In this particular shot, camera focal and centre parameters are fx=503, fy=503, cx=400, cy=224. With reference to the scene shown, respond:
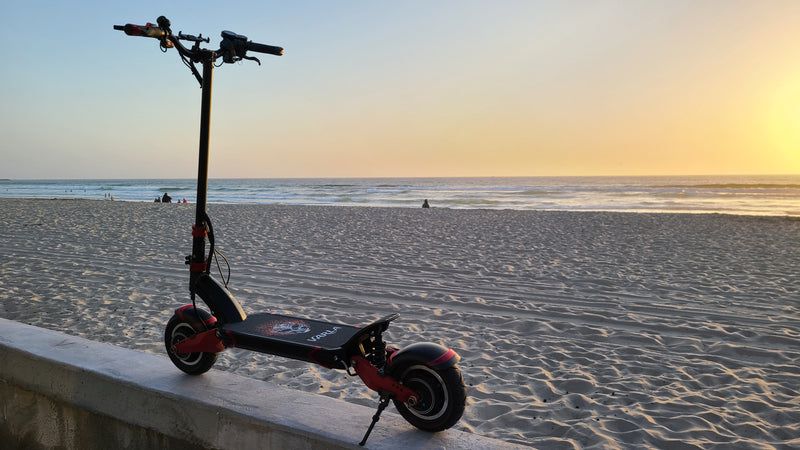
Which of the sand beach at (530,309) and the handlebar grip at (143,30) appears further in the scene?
the sand beach at (530,309)

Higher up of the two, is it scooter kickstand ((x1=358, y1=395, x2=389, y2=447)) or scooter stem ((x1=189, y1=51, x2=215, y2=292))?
scooter stem ((x1=189, y1=51, x2=215, y2=292))

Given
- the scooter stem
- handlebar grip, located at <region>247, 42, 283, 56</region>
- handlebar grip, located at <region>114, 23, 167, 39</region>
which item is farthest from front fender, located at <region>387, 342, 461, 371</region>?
handlebar grip, located at <region>114, 23, 167, 39</region>

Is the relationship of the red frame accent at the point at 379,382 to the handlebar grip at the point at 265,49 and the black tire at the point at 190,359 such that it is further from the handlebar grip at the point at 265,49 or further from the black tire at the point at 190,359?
the handlebar grip at the point at 265,49

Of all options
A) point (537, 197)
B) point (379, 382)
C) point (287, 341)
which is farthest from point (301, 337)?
point (537, 197)

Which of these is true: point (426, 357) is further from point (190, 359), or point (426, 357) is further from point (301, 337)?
point (190, 359)

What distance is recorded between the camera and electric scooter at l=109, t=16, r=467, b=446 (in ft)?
7.25

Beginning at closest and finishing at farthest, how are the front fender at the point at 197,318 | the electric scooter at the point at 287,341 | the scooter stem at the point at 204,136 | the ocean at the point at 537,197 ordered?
1. the electric scooter at the point at 287,341
2. the scooter stem at the point at 204,136
3. the front fender at the point at 197,318
4. the ocean at the point at 537,197

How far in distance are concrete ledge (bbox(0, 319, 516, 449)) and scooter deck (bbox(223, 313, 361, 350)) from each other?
278 millimetres

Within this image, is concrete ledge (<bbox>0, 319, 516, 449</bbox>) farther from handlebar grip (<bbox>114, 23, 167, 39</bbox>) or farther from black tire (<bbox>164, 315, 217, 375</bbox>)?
handlebar grip (<bbox>114, 23, 167, 39</bbox>)

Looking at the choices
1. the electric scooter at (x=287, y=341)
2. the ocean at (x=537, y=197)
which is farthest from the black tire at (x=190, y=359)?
the ocean at (x=537, y=197)

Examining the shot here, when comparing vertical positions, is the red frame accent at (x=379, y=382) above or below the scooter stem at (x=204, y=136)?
below

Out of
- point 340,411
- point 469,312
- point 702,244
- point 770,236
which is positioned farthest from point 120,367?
point 770,236

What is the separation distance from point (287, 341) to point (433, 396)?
0.82m

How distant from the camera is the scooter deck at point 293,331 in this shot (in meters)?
2.56
